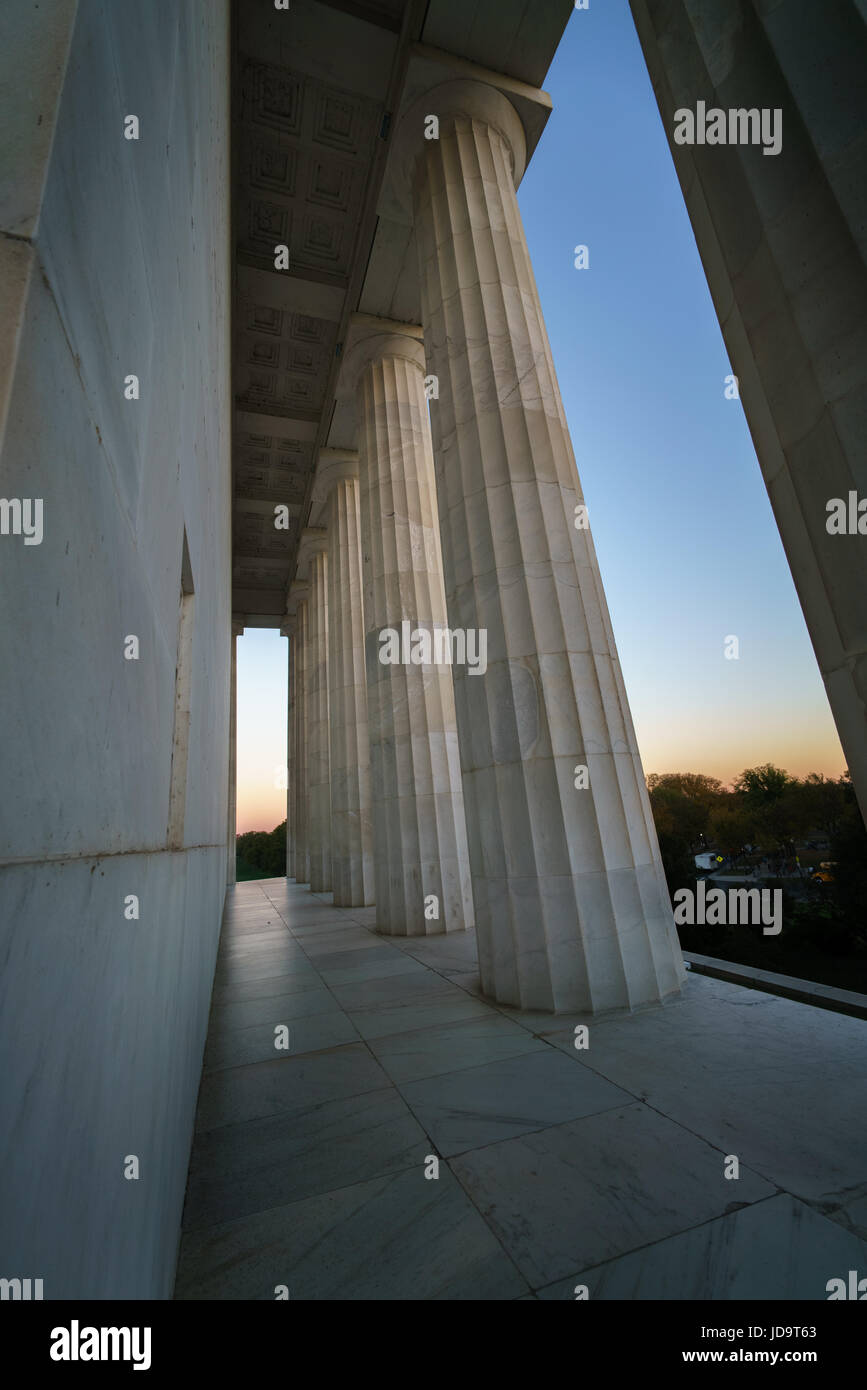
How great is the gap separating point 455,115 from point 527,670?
11.8 metres

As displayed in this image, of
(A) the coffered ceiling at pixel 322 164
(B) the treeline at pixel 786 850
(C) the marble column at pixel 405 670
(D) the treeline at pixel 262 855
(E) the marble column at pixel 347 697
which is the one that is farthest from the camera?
(D) the treeline at pixel 262 855

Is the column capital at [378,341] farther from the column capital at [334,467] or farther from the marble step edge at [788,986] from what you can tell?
the marble step edge at [788,986]

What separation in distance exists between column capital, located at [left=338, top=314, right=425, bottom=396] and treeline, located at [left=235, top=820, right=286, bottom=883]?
7169 cm

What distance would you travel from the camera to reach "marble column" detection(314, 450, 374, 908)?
19.4 m

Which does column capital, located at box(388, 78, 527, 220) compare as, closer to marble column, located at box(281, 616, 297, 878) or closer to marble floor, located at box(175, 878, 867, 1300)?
marble floor, located at box(175, 878, 867, 1300)

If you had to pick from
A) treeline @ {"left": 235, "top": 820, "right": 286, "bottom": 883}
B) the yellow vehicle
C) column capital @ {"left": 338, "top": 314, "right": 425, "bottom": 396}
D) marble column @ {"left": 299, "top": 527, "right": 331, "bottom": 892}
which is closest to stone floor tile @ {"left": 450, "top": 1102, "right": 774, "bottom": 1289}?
column capital @ {"left": 338, "top": 314, "right": 425, "bottom": 396}

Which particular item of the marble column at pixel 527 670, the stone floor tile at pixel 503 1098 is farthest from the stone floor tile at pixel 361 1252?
the marble column at pixel 527 670

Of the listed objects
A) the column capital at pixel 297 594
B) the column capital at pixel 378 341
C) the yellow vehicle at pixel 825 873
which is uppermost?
the column capital at pixel 297 594

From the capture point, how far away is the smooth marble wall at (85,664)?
39.1 inches

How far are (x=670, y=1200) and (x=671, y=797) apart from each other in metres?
70.7

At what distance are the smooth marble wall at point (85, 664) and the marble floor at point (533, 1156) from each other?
59.7 inches

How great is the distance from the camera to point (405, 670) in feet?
49.5
